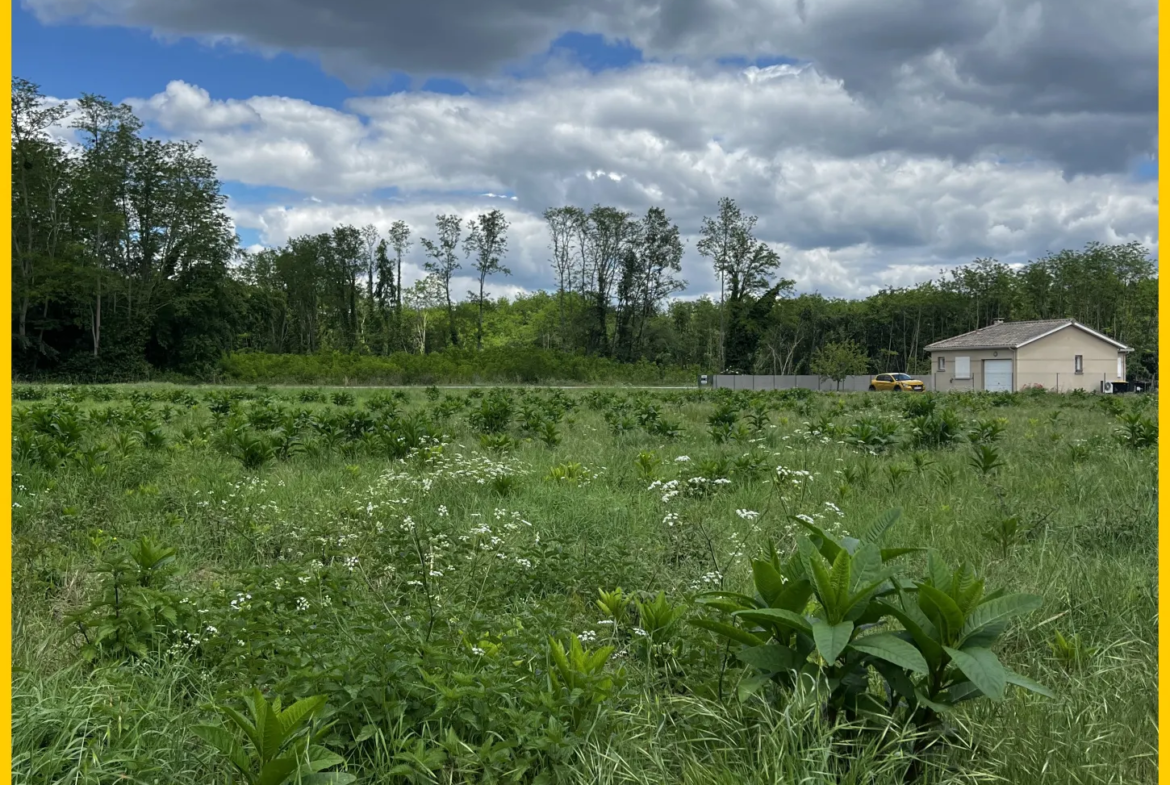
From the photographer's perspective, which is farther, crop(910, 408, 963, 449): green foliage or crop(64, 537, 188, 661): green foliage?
crop(910, 408, 963, 449): green foliage

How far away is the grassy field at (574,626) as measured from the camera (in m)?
2.48

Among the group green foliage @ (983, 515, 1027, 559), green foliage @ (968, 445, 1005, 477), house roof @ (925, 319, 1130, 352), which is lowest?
green foliage @ (983, 515, 1027, 559)

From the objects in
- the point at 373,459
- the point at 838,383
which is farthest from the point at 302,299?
the point at 373,459

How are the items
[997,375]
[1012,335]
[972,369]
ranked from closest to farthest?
[997,375], [1012,335], [972,369]

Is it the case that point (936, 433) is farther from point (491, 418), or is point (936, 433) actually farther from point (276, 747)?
point (276, 747)

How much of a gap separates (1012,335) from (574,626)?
53495mm

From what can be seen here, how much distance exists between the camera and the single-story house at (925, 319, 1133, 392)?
47.8 meters

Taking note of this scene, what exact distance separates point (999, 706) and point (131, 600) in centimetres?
371

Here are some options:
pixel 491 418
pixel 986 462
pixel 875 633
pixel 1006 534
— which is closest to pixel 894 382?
pixel 491 418

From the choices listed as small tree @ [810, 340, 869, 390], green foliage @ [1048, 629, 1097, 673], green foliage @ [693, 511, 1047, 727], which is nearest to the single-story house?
small tree @ [810, 340, 869, 390]

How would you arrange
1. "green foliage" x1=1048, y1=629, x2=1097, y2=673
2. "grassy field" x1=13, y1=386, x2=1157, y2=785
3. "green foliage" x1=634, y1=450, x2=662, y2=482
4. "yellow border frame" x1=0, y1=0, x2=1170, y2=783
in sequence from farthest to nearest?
"green foliage" x1=634, y1=450, x2=662, y2=482 < "green foliage" x1=1048, y1=629, x2=1097, y2=673 < "grassy field" x1=13, y1=386, x2=1157, y2=785 < "yellow border frame" x1=0, y1=0, x2=1170, y2=783

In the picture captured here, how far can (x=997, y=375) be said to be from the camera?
48875 millimetres

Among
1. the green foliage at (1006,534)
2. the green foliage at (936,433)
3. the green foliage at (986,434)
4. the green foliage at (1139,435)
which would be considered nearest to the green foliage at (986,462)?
the green foliage at (986,434)

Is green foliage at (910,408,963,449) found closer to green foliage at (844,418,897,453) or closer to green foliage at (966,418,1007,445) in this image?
green foliage at (966,418,1007,445)
